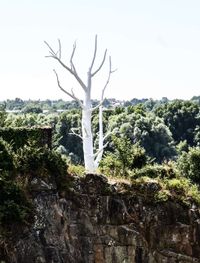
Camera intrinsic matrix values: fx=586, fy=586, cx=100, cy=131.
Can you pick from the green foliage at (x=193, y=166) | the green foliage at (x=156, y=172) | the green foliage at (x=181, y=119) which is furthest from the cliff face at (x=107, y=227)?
the green foliage at (x=181, y=119)

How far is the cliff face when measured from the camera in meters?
21.4

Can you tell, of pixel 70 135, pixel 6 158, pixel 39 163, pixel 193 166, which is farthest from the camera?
pixel 70 135

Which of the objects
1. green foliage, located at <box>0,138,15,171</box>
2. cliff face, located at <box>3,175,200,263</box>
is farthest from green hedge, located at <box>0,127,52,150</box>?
cliff face, located at <box>3,175,200,263</box>

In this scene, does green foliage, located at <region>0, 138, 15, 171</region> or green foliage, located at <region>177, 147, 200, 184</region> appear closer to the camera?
green foliage, located at <region>0, 138, 15, 171</region>

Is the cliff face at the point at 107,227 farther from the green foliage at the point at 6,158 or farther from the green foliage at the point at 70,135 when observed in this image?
the green foliage at the point at 70,135

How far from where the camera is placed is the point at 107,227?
22828 mm

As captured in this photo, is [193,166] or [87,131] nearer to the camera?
[87,131]

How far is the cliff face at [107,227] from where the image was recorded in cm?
2144

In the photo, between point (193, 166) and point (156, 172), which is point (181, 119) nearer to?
point (193, 166)

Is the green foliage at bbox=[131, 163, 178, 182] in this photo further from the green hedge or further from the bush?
the bush

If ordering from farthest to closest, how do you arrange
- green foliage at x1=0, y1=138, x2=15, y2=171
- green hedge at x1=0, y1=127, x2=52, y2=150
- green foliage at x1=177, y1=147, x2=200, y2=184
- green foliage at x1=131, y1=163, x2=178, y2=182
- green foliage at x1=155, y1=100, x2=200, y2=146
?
green foliage at x1=155, y1=100, x2=200, y2=146 < green foliage at x1=177, y1=147, x2=200, y2=184 < green foliage at x1=131, y1=163, x2=178, y2=182 < green hedge at x1=0, y1=127, x2=52, y2=150 < green foliage at x1=0, y1=138, x2=15, y2=171

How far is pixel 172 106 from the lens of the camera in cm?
9400

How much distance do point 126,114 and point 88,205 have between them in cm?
5532

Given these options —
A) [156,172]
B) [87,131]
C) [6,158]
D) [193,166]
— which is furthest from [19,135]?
[193,166]
